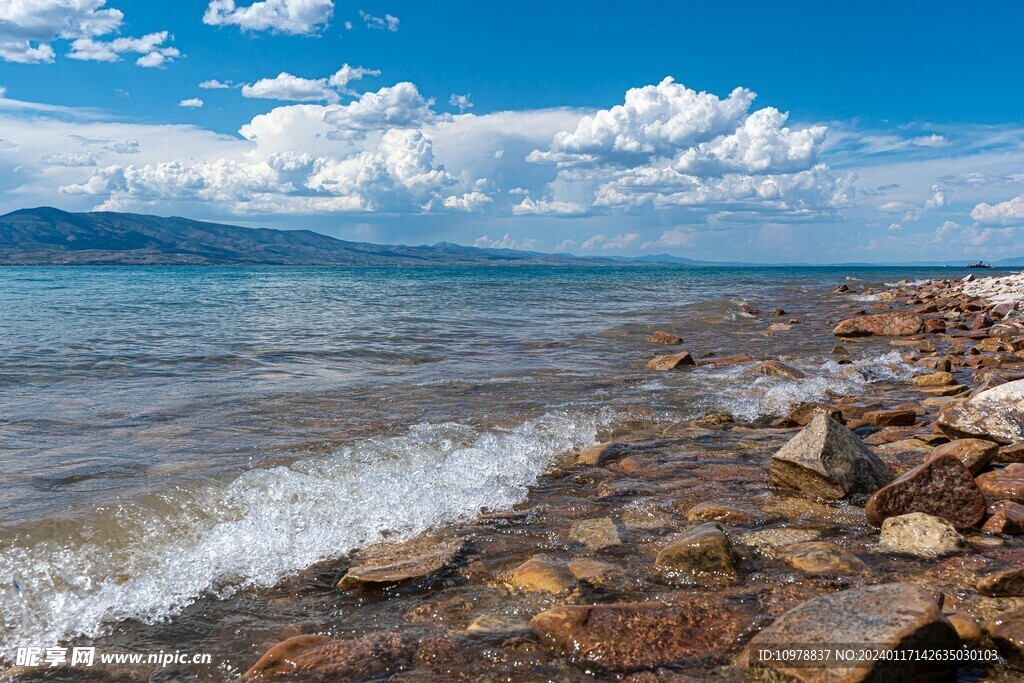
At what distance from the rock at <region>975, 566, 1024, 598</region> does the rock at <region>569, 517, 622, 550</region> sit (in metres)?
2.26

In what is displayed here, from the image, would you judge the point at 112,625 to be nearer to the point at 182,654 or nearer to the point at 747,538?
the point at 182,654

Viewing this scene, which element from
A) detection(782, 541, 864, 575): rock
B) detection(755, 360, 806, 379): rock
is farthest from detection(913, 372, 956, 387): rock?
detection(782, 541, 864, 575): rock

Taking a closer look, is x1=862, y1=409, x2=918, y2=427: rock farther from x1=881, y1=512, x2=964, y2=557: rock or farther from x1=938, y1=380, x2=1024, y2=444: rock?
x1=881, y1=512, x2=964, y2=557: rock

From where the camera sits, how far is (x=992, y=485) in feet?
17.7

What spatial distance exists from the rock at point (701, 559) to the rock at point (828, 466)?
69.0 inches

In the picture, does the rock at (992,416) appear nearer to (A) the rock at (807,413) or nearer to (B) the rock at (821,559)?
(A) the rock at (807,413)

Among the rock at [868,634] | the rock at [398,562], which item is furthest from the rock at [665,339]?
the rock at [868,634]

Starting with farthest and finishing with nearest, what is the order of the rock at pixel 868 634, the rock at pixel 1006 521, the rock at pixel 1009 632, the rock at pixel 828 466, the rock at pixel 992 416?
the rock at pixel 992 416, the rock at pixel 828 466, the rock at pixel 1006 521, the rock at pixel 1009 632, the rock at pixel 868 634

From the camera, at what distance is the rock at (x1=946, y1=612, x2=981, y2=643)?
3.12 meters

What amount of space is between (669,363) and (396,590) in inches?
421

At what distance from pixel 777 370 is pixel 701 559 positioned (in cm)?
938

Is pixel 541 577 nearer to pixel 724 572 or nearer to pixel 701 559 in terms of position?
pixel 701 559

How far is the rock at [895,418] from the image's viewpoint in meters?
8.52

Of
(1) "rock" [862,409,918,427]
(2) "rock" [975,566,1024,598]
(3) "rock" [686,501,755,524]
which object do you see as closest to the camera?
(2) "rock" [975,566,1024,598]
